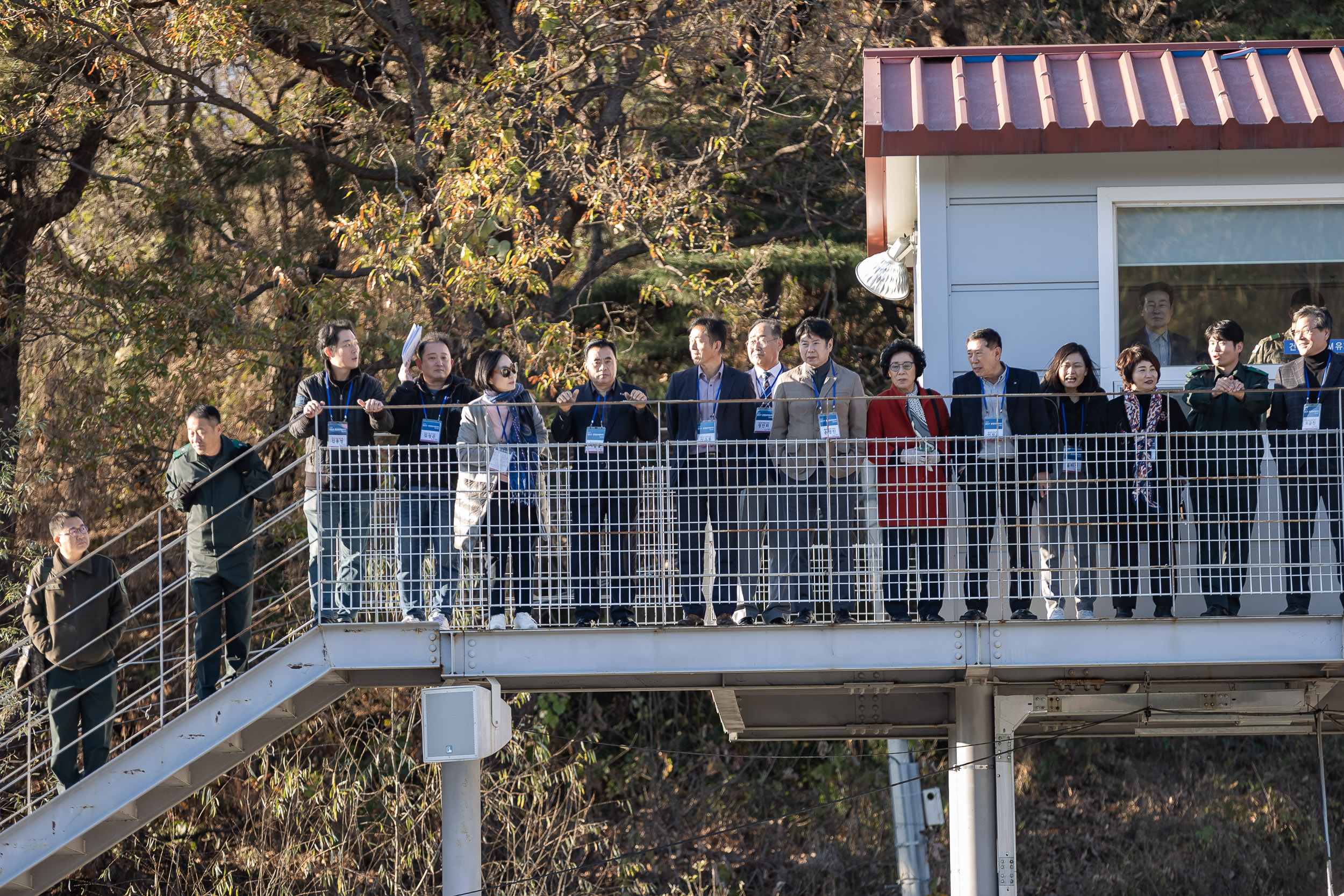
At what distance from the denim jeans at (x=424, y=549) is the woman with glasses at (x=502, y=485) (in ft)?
0.30

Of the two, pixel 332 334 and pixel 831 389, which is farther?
pixel 332 334

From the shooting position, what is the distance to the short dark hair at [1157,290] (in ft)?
31.6

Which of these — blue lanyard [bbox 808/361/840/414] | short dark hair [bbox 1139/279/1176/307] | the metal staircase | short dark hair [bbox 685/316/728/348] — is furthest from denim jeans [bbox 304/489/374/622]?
short dark hair [bbox 1139/279/1176/307]

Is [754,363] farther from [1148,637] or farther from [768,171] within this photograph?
[768,171]

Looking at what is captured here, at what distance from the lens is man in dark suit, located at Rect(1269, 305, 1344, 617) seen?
8.17 meters

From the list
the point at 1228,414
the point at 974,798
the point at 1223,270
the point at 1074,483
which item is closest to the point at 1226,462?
the point at 1228,414

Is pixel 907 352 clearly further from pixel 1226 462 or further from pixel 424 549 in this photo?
pixel 424 549

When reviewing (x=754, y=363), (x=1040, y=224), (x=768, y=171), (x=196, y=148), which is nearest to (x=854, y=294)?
(x=768, y=171)

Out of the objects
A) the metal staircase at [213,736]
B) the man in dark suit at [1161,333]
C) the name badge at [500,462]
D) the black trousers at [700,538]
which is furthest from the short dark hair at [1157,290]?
the metal staircase at [213,736]

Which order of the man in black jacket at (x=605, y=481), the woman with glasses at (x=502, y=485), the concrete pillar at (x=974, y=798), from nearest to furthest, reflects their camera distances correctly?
1. the woman with glasses at (x=502, y=485)
2. the man in black jacket at (x=605, y=481)
3. the concrete pillar at (x=974, y=798)

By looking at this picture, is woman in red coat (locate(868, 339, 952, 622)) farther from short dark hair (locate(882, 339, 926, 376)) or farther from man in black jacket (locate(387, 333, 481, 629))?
man in black jacket (locate(387, 333, 481, 629))

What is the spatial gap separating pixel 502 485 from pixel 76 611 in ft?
9.63

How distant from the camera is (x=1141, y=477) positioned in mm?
8195

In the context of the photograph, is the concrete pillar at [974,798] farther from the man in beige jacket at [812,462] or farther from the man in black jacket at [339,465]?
the man in black jacket at [339,465]
